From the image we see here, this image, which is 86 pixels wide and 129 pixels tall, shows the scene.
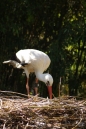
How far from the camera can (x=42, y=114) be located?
202 inches

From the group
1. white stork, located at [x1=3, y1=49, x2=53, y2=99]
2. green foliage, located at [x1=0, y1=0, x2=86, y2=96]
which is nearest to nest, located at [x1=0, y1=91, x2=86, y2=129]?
white stork, located at [x1=3, y1=49, x2=53, y2=99]

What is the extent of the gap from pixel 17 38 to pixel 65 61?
1.24 meters

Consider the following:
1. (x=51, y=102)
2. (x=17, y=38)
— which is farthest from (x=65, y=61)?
(x=51, y=102)

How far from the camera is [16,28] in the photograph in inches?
411

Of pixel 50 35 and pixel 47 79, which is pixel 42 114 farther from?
pixel 50 35

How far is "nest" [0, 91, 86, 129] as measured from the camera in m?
5.01

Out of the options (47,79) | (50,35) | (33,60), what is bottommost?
(47,79)

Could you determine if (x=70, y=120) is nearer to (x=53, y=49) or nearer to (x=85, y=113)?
(x=85, y=113)

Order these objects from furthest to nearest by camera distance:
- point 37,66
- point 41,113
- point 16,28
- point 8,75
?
point 8,75 < point 16,28 < point 37,66 < point 41,113

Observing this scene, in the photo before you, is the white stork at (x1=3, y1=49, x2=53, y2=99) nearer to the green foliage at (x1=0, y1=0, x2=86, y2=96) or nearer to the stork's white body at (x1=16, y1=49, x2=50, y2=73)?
the stork's white body at (x1=16, y1=49, x2=50, y2=73)

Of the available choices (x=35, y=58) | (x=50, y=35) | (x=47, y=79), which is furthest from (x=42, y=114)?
(x=50, y=35)

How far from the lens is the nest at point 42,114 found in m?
5.01

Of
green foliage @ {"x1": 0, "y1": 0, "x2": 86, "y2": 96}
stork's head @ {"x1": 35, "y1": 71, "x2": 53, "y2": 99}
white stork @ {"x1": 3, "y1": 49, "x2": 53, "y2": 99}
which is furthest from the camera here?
green foliage @ {"x1": 0, "y1": 0, "x2": 86, "y2": 96}

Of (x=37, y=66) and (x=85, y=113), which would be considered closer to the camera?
(x=85, y=113)
